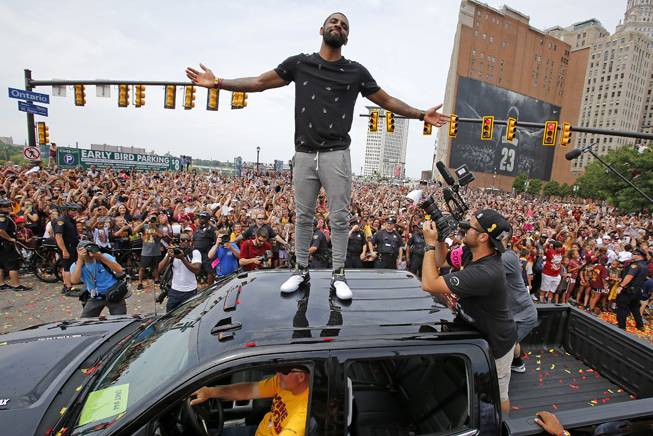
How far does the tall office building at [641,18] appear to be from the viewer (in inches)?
5679

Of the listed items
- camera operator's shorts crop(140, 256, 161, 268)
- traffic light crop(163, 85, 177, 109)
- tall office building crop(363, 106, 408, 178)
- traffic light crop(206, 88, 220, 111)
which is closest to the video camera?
camera operator's shorts crop(140, 256, 161, 268)

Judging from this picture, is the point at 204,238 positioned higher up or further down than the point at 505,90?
further down

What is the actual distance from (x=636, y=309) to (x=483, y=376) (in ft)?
27.3

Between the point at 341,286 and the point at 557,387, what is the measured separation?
221 cm

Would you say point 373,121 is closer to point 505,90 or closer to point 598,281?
point 598,281

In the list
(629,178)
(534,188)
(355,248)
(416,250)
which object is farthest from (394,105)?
(534,188)

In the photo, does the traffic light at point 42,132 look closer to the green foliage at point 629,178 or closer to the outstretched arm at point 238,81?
the outstretched arm at point 238,81

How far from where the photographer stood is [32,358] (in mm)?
2553

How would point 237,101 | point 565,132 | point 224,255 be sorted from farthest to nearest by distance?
point 237,101, point 565,132, point 224,255

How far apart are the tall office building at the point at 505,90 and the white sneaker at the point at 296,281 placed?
86848 mm

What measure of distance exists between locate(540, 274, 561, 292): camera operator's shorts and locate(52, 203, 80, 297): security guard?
1088 centimetres

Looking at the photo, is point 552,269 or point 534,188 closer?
point 552,269

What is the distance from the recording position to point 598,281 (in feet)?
30.2

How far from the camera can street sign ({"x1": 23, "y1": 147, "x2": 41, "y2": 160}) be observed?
45.9ft
